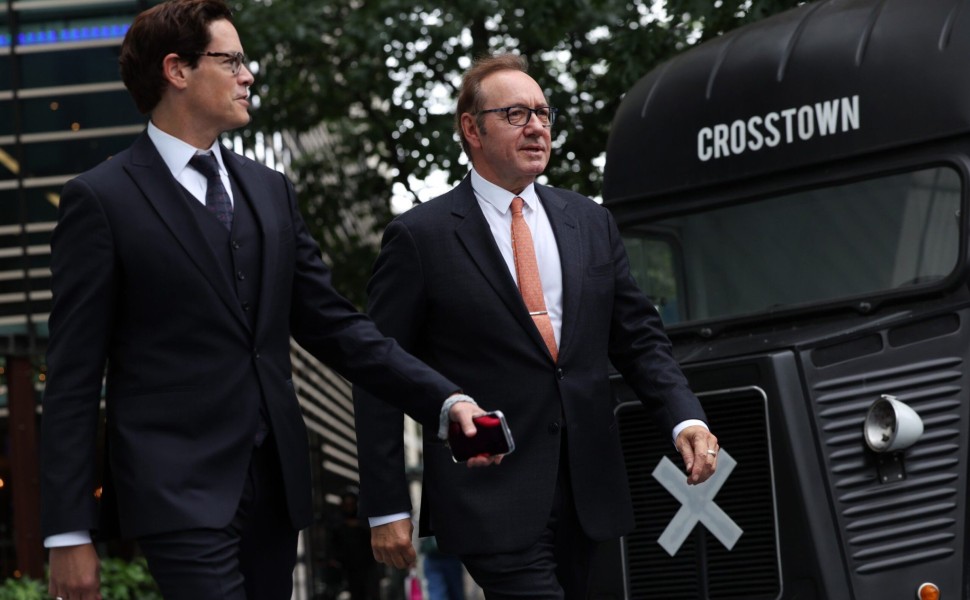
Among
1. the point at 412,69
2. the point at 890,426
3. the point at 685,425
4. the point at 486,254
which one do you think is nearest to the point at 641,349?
the point at 685,425

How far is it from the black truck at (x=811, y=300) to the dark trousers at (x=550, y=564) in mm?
877

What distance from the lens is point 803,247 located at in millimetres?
6848

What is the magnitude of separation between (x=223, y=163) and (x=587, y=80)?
11133mm

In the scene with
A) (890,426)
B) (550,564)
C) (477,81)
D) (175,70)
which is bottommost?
(550,564)

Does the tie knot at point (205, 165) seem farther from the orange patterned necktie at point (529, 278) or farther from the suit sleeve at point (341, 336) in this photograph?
the orange patterned necktie at point (529, 278)

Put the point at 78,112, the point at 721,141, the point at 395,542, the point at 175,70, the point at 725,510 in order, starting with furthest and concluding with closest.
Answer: the point at 78,112 < the point at 721,141 < the point at 725,510 < the point at 395,542 < the point at 175,70

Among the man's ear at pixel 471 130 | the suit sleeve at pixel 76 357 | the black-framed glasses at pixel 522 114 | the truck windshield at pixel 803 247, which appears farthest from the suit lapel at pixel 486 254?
the truck windshield at pixel 803 247

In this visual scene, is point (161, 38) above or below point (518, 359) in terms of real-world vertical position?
above

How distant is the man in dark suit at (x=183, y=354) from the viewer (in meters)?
3.65

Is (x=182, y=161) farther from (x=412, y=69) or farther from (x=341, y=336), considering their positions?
(x=412, y=69)

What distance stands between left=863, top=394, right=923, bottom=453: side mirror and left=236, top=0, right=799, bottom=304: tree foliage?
7191 millimetres

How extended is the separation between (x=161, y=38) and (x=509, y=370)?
57.3 inches

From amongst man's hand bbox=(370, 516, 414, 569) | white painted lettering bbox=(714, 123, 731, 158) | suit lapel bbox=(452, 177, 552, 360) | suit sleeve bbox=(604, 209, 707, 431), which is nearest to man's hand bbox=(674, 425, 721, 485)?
suit sleeve bbox=(604, 209, 707, 431)

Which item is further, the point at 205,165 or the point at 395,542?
the point at 395,542
